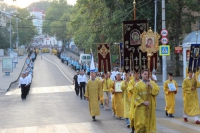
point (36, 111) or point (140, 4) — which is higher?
point (140, 4)

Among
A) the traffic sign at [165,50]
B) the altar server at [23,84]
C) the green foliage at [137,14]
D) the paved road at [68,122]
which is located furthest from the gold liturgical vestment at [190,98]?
the green foliage at [137,14]

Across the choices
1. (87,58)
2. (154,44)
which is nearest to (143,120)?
(154,44)

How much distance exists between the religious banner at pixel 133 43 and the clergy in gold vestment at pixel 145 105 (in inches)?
146

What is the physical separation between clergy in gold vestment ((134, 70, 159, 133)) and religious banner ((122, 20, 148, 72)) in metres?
3.70

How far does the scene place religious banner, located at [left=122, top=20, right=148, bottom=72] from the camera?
46.6 feet

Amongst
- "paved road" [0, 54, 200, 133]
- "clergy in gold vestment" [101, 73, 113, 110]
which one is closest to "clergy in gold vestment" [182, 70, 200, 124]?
"paved road" [0, 54, 200, 133]

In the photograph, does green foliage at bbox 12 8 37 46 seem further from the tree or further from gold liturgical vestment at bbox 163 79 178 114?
gold liturgical vestment at bbox 163 79 178 114

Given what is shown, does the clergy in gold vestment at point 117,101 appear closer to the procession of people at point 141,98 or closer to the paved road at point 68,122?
the procession of people at point 141,98

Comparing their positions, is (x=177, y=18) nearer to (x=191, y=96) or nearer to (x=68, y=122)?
(x=191, y=96)

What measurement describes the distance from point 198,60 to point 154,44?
401 centimetres

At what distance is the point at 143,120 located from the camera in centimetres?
1050

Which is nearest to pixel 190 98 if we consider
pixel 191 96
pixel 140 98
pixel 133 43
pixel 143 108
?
pixel 191 96

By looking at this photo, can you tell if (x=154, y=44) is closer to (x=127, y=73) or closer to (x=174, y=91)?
(x=127, y=73)

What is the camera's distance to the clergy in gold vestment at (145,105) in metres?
10.4
